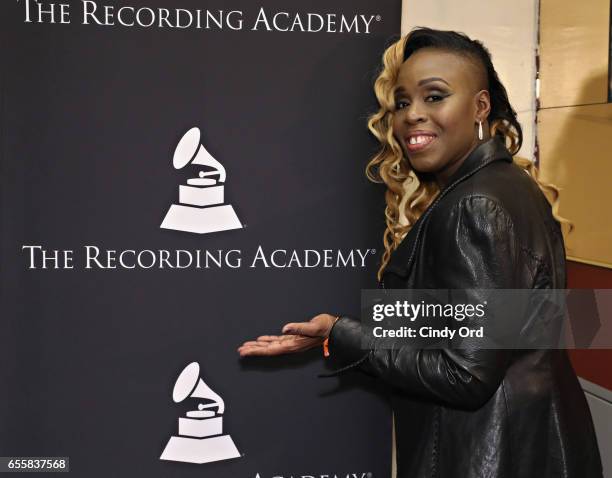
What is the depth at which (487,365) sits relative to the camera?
1276 mm

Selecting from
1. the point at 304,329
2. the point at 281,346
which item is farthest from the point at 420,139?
the point at 281,346

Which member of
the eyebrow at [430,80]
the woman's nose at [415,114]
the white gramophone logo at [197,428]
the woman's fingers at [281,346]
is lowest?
the white gramophone logo at [197,428]

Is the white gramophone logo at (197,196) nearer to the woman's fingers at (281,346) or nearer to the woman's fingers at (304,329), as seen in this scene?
the woman's fingers at (281,346)

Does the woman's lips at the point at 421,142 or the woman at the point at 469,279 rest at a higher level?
the woman's lips at the point at 421,142

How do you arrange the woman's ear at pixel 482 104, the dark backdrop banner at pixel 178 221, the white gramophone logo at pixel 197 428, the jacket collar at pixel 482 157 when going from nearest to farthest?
the jacket collar at pixel 482 157 → the woman's ear at pixel 482 104 → the dark backdrop banner at pixel 178 221 → the white gramophone logo at pixel 197 428

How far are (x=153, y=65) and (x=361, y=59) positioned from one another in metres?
0.58

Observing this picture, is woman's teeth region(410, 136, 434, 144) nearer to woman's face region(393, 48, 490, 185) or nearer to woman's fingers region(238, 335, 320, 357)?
woman's face region(393, 48, 490, 185)

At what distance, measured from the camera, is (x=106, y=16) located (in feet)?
6.10

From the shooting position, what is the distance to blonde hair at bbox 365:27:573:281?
1585mm

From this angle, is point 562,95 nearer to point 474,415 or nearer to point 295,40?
point 295,40

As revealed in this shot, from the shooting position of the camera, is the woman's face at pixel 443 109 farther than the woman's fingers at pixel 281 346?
No

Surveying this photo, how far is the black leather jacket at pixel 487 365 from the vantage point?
128 centimetres

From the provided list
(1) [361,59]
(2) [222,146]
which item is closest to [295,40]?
(1) [361,59]

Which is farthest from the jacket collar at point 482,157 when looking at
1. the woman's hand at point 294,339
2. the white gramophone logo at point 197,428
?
the white gramophone logo at point 197,428
